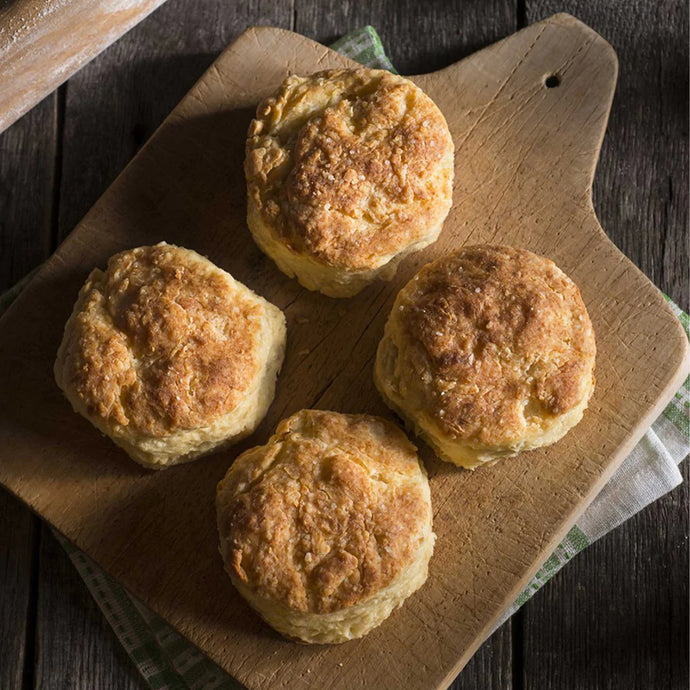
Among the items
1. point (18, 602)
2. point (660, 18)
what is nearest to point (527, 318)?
point (660, 18)

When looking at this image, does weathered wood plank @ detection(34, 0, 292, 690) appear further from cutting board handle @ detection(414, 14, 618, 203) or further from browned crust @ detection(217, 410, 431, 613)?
browned crust @ detection(217, 410, 431, 613)

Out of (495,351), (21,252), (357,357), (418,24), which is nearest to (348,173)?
(357,357)

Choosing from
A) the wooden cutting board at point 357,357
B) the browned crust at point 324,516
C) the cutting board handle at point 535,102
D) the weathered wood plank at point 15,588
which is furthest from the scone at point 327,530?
the cutting board handle at point 535,102

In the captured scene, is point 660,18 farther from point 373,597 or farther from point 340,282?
point 373,597

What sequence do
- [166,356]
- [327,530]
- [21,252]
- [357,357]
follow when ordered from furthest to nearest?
[21,252] → [357,357] → [166,356] → [327,530]

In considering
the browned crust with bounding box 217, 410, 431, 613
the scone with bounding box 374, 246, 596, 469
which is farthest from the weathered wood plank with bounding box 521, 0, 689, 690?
the browned crust with bounding box 217, 410, 431, 613

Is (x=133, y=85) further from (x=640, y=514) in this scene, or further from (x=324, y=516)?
(x=640, y=514)

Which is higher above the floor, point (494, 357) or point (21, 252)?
Result: point (21, 252)
